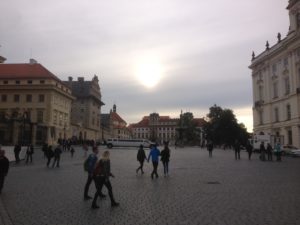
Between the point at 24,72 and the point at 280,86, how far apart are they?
55.6m

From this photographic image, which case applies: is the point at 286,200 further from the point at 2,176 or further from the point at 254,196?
the point at 2,176

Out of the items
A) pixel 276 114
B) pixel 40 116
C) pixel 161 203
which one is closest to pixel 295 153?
pixel 276 114

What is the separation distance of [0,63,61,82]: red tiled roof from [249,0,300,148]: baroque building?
153ft

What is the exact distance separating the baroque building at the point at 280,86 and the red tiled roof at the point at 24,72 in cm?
4668

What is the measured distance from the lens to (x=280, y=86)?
74000 mm

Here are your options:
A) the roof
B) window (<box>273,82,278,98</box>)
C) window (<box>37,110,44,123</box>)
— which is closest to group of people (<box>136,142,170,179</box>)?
window (<box>273,82,278,98</box>)

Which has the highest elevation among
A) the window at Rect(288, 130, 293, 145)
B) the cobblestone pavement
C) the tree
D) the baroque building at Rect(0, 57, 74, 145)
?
the baroque building at Rect(0, 57, 74, 145)

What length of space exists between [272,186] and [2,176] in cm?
1141

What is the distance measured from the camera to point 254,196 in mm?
13242

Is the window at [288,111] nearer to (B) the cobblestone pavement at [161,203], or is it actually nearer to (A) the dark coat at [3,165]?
(B) the cobblestone pavement at [161,203]

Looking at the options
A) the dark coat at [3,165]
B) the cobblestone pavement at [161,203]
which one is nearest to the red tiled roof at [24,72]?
the cobblestone pavement at [161,203]

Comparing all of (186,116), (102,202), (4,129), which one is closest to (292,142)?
(4,129)

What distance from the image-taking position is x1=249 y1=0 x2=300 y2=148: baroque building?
2602 inches

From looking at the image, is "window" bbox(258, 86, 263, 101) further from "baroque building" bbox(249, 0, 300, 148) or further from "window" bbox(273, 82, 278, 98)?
"window" bbox(273, 82, 278, 98)
